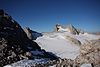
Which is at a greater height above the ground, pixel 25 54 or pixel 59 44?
pixel 59 44

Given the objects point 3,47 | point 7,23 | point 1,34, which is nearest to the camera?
point 3,47

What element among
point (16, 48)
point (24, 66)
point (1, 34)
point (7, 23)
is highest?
point (7, 23)

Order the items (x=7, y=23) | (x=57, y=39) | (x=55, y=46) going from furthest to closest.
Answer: (x=57, y=39) < (x=55, y=46) < (x=7, y=23)

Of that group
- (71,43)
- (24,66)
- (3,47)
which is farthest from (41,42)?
(24,66)

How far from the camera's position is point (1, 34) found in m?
36.3

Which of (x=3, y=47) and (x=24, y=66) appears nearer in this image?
(x=24, y=66)

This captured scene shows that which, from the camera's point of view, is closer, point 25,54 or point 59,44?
point 25,54

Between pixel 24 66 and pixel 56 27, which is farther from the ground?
pixel 56 27

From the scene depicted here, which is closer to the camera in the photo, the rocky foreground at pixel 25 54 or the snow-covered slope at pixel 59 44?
the rocky foreground at pixel 25 54

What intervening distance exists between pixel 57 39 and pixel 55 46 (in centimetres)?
894

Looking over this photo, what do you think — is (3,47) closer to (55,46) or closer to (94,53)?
(94,53)

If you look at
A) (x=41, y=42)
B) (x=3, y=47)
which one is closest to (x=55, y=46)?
(x=41, y=42)

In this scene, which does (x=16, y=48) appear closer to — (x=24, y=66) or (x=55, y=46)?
(x=24, y=66)

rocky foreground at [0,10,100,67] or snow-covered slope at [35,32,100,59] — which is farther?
snow-covered slope at [35,32,100,59]
